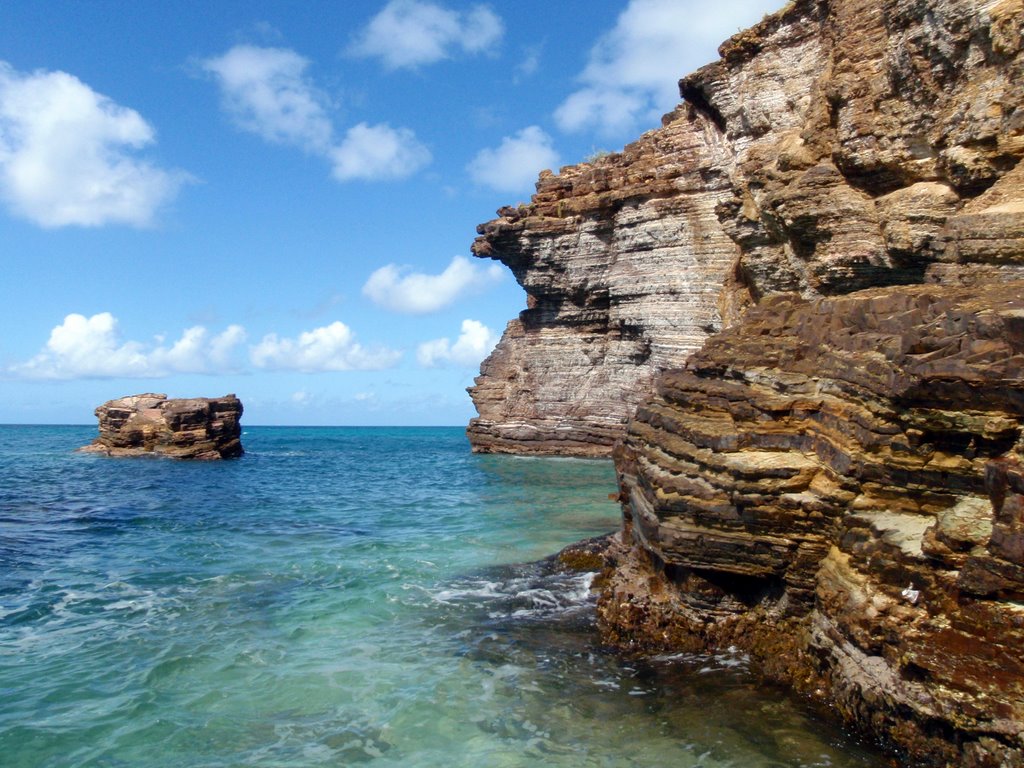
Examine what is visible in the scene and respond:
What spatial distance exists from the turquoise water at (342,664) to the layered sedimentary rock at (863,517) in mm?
743

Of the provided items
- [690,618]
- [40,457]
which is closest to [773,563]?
[690,618]

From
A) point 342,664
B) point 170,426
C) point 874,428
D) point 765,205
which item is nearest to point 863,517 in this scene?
point 874,428

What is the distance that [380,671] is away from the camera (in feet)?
31.3

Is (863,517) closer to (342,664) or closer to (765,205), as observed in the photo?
(342,664)

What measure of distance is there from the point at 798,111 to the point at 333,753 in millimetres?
26725

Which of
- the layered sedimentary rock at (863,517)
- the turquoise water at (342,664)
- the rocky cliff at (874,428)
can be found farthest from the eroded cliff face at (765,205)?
the turquoise water at (342,664)

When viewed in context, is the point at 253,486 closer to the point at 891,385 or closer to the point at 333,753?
the point at 333,753

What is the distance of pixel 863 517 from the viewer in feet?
24.4

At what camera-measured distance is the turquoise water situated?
Result: 7367 mm

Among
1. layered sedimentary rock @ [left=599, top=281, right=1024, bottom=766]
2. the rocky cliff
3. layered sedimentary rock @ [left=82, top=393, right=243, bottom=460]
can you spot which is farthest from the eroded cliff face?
layered sedimentary rock @ [left=82, top=393, right=243, bottom=460]

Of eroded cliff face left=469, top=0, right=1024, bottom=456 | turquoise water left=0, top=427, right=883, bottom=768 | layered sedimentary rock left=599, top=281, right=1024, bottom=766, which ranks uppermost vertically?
eroded cliff face left=469, top=0, right=1024, bottom=456

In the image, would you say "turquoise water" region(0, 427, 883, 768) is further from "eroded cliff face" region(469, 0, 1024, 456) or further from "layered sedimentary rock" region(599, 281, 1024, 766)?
"eroded cliff face" region(469, 0, 1024, 456)

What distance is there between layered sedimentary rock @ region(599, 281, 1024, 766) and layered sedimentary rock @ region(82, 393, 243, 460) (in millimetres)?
42925

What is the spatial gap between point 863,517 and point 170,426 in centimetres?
4782
